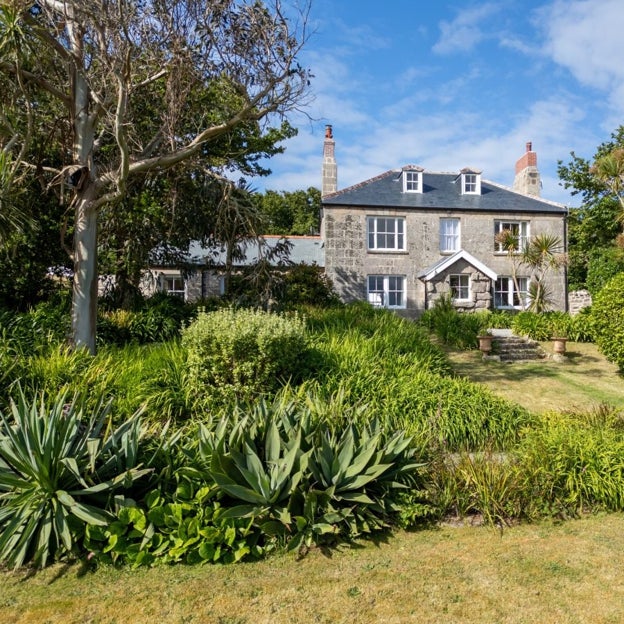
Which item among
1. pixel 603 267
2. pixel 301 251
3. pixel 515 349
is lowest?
pixel 515 349

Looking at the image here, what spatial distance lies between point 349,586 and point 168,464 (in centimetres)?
195

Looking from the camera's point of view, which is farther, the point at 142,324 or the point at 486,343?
the point at 486,343

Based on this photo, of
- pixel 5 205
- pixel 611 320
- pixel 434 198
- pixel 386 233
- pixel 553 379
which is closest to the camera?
pixel 5 205

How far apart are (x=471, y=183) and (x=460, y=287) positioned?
6538 millimetres

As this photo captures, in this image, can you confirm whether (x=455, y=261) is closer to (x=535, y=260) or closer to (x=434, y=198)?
(x=535, y=260)

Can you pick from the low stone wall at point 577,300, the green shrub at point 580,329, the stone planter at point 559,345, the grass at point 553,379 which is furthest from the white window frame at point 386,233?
the low stone wall at point 577,300

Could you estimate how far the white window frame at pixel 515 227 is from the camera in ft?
74.0

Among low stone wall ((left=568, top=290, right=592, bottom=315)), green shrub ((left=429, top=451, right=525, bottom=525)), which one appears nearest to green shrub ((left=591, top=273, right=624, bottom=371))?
green shrub ((left=429, top=451, right=525, bottom=525))

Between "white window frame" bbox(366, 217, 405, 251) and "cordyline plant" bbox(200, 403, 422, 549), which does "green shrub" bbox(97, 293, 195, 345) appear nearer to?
"cordyline plant" bbox(200, 403, 422, 549)

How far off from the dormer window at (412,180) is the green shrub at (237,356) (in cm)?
1890

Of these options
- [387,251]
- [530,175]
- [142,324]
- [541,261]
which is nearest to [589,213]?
[530,175]

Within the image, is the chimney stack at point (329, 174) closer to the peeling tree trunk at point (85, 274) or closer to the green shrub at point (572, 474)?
the peeling tree trunk at point (85, 274)

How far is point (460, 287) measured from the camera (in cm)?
2092

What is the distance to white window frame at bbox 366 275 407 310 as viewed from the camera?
21.9 metres
